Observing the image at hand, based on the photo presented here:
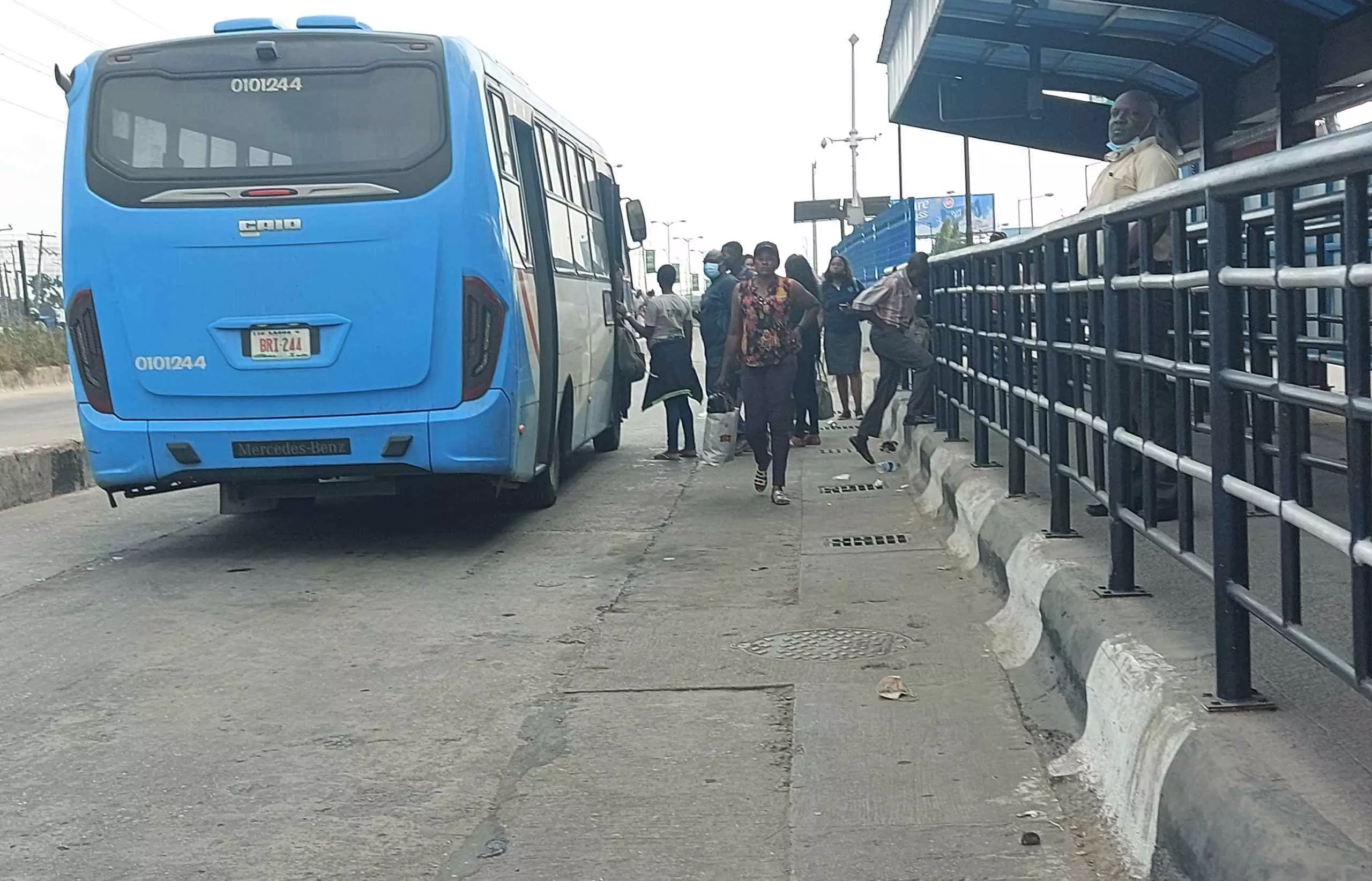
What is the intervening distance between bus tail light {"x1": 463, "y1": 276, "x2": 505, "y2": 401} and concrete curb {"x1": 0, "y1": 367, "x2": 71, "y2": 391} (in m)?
22.8

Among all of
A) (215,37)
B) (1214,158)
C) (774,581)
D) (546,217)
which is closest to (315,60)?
(215,37)

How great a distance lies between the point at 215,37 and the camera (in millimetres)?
8766

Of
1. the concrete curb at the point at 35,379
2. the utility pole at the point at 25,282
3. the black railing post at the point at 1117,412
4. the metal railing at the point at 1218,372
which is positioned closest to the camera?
the metal railing at the point at 1218,372

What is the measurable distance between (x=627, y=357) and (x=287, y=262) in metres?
Result: 6.44

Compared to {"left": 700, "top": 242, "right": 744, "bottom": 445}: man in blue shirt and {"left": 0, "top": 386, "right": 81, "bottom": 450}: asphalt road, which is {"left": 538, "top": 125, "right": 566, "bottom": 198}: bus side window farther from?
{"left": 0, "top": 386, "right": 81, "bottom": 450}: asphalt road

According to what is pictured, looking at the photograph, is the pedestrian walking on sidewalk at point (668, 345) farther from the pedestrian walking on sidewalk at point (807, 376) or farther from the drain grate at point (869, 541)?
the drain grate at point (869, 541)

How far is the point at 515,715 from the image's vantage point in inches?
218

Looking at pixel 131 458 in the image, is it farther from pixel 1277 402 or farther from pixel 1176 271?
pixel 1277 402

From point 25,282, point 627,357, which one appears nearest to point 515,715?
point 627,357

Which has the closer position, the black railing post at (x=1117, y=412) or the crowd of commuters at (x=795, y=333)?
the black railing post at (x=1117, y=412)

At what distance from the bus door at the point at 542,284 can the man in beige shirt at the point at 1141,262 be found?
3814 mm

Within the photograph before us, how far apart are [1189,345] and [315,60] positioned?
5.97m

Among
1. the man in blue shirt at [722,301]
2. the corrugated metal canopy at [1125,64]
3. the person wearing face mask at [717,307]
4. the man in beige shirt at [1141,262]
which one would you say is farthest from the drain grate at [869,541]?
the man in blue shirt at [722,301]

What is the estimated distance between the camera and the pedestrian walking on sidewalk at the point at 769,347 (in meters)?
10.6
